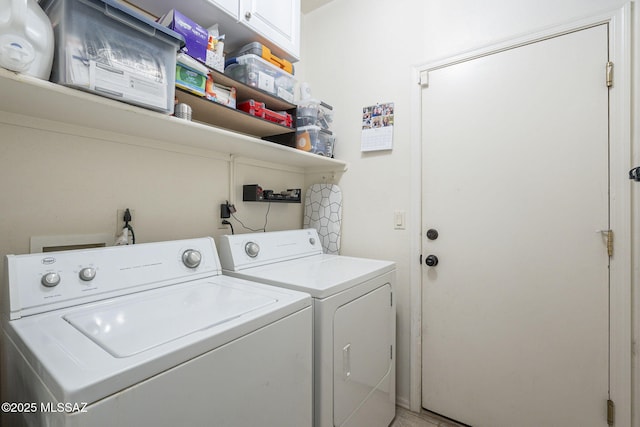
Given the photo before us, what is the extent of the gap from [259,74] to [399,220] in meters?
1.22

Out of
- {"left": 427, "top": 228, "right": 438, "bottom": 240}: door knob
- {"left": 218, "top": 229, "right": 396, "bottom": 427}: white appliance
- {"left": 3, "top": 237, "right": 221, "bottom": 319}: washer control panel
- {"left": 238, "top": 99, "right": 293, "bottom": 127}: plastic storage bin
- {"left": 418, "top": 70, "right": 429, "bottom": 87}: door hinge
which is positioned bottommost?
{"left": 218, "top": 229, "right": 396, "bottom": 427}: white appliance

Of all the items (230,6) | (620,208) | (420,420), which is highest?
(230,6)

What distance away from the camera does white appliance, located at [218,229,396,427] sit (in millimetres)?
1083

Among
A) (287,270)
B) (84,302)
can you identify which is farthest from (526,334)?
(84,302)

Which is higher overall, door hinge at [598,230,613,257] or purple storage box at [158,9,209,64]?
purple storage box at [158,9,209,64]

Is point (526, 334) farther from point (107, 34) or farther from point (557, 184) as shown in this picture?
point (107, 34)

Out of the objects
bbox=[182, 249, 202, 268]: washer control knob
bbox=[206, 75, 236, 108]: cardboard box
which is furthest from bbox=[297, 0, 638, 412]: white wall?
bbox=[182, 249, 202, 268]: washer control knob

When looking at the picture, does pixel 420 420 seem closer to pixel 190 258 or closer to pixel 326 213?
pixel 326 213

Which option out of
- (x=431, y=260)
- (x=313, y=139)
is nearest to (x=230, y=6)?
(x=313, y=139)

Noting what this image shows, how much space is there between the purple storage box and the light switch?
4.56 feet

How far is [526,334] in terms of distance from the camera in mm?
1501

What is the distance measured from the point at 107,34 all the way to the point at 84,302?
2.76 ft

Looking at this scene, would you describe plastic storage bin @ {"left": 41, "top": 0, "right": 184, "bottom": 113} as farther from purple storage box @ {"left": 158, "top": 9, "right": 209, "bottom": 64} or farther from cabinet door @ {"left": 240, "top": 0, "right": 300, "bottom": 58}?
cabinet door @ {"left": 240, "top": 0, "right": 300, "bottom": 58}

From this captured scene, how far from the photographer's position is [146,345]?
0.65m
